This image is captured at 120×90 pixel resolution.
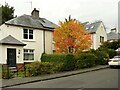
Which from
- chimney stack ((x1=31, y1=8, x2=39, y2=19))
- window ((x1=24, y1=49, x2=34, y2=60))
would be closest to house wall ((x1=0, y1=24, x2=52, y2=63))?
window ((x1=24, y1=49, x2=34, y2=60))

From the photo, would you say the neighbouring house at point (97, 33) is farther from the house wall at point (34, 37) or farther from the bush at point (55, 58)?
the bush at point (55, 58)

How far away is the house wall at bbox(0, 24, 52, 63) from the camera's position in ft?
95.9

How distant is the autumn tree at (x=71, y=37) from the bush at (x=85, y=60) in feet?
12.0

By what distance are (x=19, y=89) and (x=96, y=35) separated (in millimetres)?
34094

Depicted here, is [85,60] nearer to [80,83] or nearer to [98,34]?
[80,83]

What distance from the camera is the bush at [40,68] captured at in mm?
20469

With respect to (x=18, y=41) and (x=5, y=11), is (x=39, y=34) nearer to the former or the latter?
(x=18, y=41)

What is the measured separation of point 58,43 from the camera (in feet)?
104

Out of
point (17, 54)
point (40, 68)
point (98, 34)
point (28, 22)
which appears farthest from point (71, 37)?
point (98, 34)

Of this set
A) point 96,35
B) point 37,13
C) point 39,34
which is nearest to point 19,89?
point 39,34

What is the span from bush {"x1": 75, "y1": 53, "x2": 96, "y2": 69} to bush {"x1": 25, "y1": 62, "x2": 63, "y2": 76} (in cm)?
305

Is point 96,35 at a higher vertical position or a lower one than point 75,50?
higher

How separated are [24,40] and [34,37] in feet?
5.48

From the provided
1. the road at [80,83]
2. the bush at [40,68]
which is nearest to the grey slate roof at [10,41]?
the bush at [40,68]
